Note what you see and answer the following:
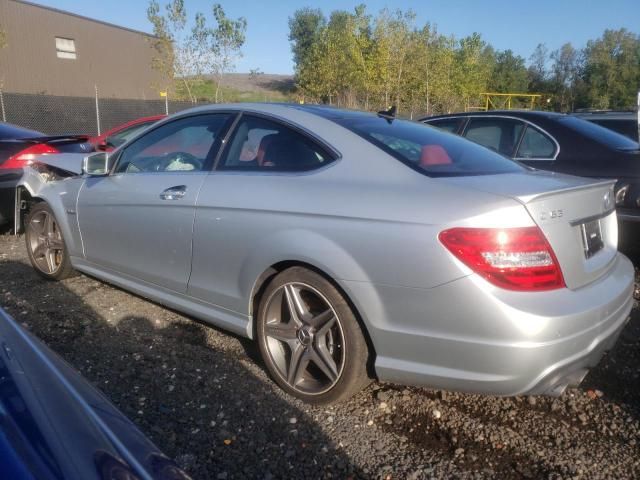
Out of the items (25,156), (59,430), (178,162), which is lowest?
(25,156)

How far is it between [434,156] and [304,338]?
1164 mm

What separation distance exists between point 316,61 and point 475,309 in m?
33.1

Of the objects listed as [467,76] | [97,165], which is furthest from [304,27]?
[97,165]

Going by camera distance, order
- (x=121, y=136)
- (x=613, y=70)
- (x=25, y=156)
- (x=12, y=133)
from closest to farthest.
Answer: (x=25, y=156), (x=12, y=133), (x=121, y=136), (x=613, y=70)

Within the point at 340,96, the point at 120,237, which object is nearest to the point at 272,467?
the point at 120,237

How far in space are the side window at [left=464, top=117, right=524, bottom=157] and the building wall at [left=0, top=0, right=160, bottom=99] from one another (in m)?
28.2

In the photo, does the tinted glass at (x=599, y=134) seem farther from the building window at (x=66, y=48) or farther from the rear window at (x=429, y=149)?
the building window at (x=66, y=48)

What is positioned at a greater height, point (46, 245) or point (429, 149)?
point (429, 149)

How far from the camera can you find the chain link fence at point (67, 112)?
16.0 metres

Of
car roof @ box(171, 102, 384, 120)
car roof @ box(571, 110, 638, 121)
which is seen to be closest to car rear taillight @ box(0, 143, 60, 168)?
car roof @ box(171, 102, 384, 120)

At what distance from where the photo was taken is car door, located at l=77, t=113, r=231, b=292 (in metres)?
3.34

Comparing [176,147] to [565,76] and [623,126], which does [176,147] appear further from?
[565,76]

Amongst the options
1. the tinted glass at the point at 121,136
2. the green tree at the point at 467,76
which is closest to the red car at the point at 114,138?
the tinted glass at the point at 121,136

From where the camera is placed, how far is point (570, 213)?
7.97 ft
